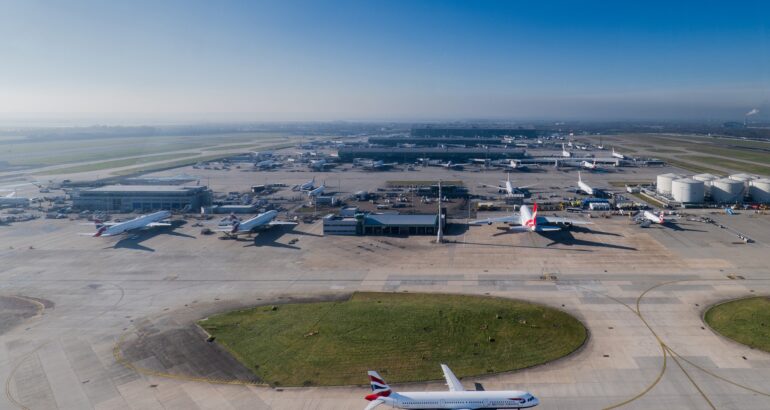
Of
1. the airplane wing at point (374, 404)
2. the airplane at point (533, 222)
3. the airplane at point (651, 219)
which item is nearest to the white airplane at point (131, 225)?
the airplane at point (533, 222)

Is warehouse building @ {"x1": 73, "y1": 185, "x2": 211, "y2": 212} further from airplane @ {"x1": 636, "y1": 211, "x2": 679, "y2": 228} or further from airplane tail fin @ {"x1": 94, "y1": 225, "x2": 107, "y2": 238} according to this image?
airplane @ {"x1": 636, "y1": 211, "x2": 679, "y2": 228}

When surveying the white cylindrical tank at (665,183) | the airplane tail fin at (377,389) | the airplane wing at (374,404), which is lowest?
the airplane wing at (374,404)

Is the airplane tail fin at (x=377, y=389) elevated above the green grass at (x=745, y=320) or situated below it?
above

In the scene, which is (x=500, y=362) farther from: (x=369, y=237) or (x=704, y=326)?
(x=369, y=237)

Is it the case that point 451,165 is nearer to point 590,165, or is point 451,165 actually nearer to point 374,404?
point 590,165

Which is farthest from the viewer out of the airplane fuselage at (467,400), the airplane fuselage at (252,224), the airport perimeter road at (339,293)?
Result: the airplane fuselage at (252,224)

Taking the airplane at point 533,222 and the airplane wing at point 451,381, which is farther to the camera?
the airplane at point 533,222

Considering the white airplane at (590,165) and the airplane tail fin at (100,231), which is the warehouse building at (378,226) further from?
the white airplane at (590,165)
